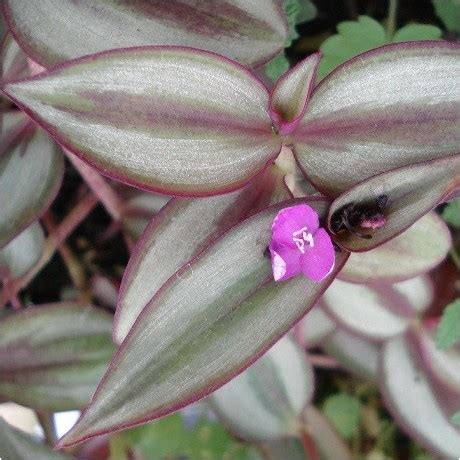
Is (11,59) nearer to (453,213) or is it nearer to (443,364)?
(453,213)

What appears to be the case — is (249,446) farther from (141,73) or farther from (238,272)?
(141,73)

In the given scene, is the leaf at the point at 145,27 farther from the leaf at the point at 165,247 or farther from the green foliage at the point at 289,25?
the leaf at the point at 165,247

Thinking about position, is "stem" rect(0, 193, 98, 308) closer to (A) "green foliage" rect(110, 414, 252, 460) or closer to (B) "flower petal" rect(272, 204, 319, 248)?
(A) "green foliage" rect(110, 414, 252, 460)

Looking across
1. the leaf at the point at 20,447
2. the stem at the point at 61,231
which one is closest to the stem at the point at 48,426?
the leaf at the point at 20,447

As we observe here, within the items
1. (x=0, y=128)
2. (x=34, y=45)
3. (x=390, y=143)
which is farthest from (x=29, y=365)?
(x=390, y=143)

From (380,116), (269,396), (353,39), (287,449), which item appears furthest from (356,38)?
(287,449)
